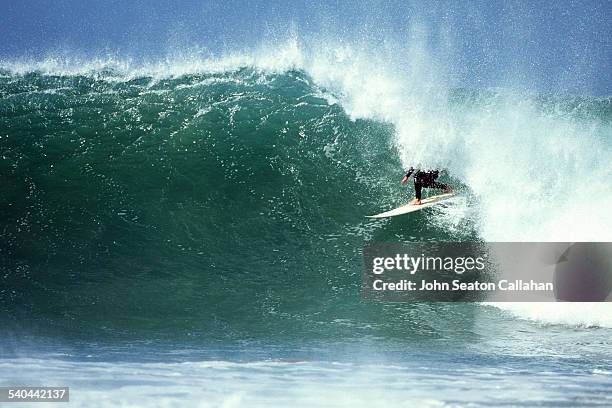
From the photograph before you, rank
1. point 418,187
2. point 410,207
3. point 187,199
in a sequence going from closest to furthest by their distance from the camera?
point 410,207 < point 418,187 < point 187,199

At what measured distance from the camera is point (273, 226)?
585 centimetres

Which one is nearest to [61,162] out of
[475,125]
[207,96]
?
[207,96]

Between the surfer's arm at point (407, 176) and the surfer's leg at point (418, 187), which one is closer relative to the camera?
the surfer's leg at point (418, 187)

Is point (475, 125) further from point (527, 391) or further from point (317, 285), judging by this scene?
point (527, 391)

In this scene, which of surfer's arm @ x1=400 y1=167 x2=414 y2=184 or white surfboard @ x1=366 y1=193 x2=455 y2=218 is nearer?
white surfboard @ x1=366 y1=193 x2=455 y2=218

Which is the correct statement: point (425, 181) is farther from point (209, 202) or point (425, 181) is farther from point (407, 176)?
point (209, 202)

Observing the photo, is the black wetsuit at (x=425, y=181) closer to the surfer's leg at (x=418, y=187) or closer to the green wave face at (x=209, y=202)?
the surfer's leg at (x=418, y=187)

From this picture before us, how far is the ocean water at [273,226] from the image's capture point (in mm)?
4352

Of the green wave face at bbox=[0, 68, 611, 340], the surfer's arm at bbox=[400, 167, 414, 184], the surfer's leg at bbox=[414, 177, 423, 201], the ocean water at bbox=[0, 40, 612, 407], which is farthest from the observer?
the surfer's arm at bbox=[400, 167, 414, 184]

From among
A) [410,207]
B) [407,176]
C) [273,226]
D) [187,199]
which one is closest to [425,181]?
[407,176]

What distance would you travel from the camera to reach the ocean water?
435 centimetres

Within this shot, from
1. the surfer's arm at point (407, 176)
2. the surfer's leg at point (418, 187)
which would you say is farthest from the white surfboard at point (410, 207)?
the surfer's arm at point (407, 176)

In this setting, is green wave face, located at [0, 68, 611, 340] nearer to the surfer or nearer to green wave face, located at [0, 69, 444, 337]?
green wave face, located at [0, 69, 444, 337]

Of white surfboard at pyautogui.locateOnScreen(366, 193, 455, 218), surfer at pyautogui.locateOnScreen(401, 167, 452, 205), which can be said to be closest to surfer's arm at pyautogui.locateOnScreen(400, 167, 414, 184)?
surfer at pyautogui.locateOnScreen(401, 167, 452, 205)
